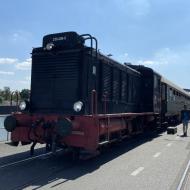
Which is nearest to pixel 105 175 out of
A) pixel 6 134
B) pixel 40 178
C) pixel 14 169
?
pixel 40 178

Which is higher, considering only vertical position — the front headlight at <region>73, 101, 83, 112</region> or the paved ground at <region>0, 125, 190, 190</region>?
the front headlight at <region>73, 101, 83, 112</region>

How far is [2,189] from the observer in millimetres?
6387

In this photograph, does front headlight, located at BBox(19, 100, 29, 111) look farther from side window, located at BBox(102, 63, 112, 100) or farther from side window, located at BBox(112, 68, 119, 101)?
side window, located at BBox(112, 68, 119, 101)

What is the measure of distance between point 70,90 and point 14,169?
2798 mm

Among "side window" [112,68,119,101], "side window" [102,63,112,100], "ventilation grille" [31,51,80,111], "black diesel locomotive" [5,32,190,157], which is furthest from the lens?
"side window" [112,68,119,101]

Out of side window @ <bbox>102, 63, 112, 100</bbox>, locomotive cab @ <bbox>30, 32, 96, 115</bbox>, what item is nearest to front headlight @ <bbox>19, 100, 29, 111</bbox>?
locomotive cab @ <bbox>30, 32, 96, 115</bbox>

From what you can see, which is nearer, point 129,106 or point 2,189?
point 2,189

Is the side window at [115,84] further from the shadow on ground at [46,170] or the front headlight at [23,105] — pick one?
the front headlight at [23,105]

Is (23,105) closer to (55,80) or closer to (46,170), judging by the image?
(55,80)

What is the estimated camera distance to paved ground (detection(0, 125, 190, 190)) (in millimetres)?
6852

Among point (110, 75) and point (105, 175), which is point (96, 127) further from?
point (110, 75)

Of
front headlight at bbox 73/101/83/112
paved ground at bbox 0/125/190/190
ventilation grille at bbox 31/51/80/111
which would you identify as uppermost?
ventilation grille at bbox 31/51/80/111

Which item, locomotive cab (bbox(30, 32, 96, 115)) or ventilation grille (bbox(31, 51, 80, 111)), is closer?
locomotive cab (bbox(30, 32, 96, 115))

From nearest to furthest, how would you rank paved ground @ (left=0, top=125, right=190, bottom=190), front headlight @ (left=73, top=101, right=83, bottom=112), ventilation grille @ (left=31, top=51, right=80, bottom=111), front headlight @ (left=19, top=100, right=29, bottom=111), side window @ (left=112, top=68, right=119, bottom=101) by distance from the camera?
paved ground @ (left=0, top=125, right=190, bottom=190) → front headlight @ (left=73, top=101, right=83, bottom=112) → ventilation grille @ (left=31, top=51, right=80, bottom=111) → front headlight @ (left=19, top=100, right=29, bottom=111) → side window @ (left=112, top=68, right=119, bottom=101)
